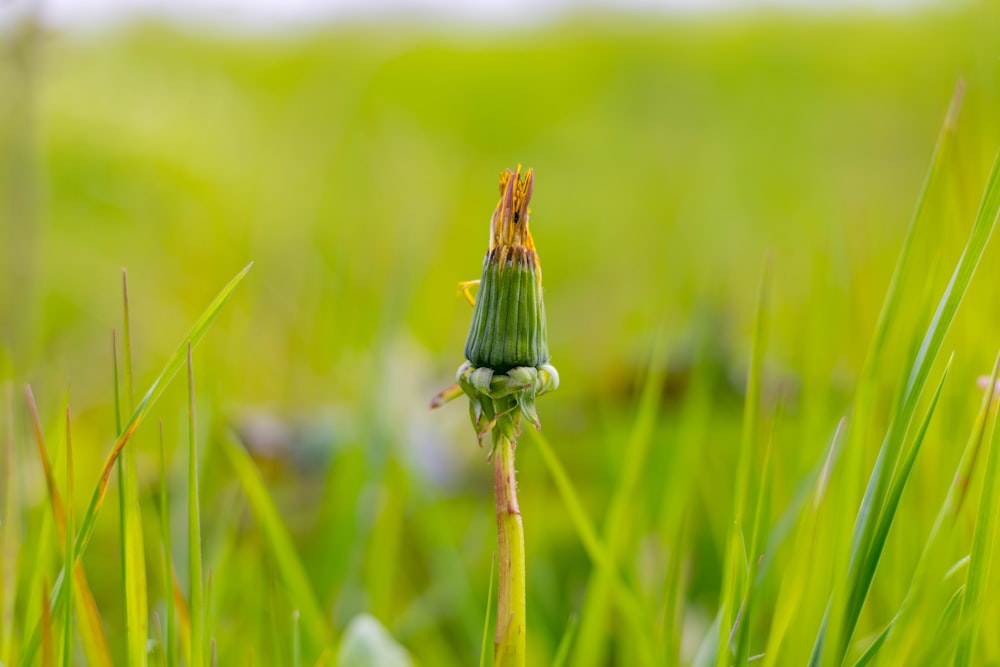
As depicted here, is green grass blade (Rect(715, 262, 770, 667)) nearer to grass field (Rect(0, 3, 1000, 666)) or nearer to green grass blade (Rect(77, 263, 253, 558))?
grass field (Rect(0, 3, 1000, 666))

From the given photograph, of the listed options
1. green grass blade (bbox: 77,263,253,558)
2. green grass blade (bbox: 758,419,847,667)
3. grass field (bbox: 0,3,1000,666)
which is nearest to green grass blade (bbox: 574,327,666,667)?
grass field (bbox: 0,3,1000,666)

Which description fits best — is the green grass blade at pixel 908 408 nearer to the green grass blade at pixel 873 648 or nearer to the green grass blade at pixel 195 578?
the green grass blade at pixel 873 648

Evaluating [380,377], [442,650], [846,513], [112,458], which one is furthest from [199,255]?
[846,513]

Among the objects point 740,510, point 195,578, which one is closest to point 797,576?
point 740,510

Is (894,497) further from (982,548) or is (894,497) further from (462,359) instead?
(462,359)

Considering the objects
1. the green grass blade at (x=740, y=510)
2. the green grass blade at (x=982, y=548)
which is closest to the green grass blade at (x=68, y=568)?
the green grass blade at (x=740, y=510)

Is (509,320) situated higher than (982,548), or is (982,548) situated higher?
(509,320)

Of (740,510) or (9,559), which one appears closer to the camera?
(740,510)
